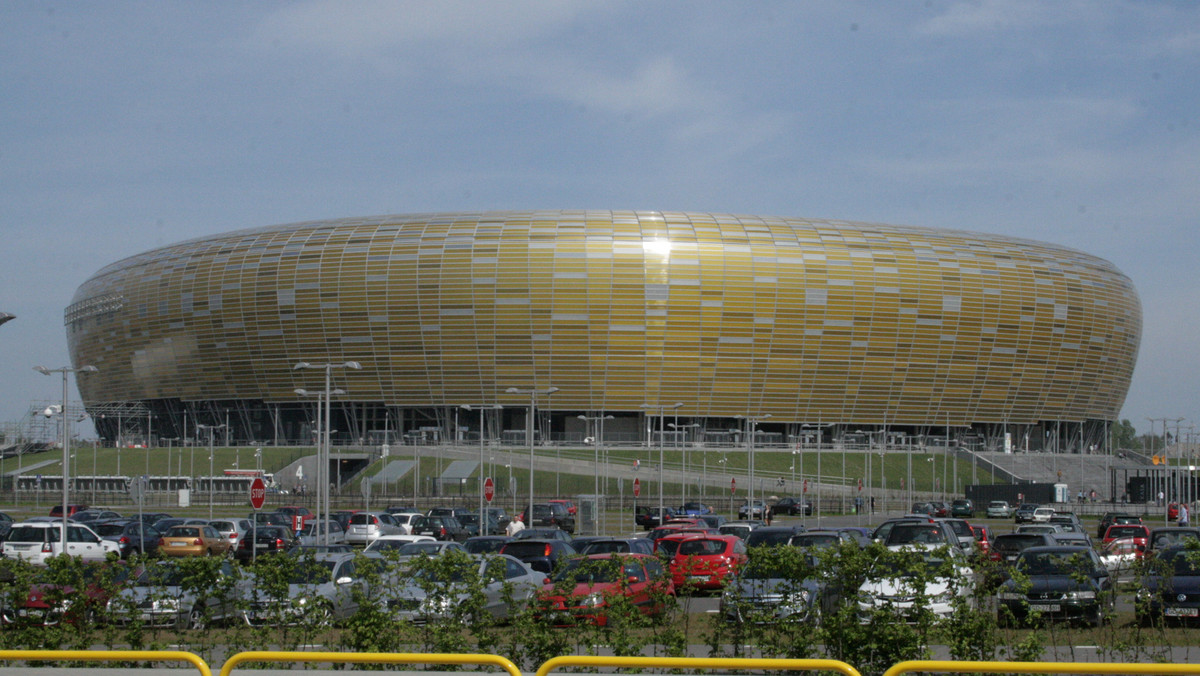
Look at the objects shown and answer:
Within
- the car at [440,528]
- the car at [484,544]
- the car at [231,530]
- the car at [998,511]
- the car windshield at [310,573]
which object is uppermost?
the car windshield at [310,573]

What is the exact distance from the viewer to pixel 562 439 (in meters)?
120

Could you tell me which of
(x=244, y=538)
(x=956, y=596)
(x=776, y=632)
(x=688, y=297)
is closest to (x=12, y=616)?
(x=776, y=632)

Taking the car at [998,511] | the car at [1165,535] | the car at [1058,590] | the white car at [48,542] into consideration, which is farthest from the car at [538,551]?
the car at [998,511]

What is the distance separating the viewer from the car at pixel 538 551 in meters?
27.4

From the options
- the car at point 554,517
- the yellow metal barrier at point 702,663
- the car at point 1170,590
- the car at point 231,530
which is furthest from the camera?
the car at point 554,517

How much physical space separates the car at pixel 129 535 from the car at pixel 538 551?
17664 mm

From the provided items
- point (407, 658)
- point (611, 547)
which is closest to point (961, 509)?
point (611, 547)

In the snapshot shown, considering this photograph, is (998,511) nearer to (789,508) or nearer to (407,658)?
(789,508)

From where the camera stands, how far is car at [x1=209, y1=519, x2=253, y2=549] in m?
42.0

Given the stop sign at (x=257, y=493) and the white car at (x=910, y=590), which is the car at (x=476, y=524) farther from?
the white car at (x=910, y=590)

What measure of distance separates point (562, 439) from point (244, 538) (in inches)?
3084

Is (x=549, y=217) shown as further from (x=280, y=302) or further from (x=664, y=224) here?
(x=280, y=302)

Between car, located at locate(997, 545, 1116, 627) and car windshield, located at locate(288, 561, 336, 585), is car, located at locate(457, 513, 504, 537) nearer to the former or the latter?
car, located at locate(997, 545, 1116, 627)

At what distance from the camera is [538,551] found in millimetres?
28062
